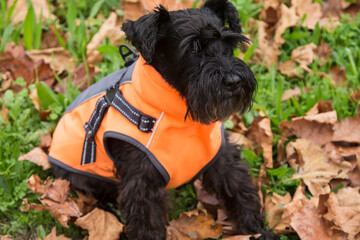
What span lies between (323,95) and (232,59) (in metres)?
1.78

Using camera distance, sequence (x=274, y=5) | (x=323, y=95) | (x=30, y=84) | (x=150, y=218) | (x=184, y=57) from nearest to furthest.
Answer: (x=184, y=57)
(x=150, y=218)
(x=323, y=95)
(x=30, y=84)
(x=274, y=5)

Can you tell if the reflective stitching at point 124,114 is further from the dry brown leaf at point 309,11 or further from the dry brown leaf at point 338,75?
the dry brown leaf at point 309,11

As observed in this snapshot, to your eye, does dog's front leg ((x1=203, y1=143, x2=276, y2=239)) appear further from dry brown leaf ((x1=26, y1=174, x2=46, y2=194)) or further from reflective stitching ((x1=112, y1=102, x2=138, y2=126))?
dry brown leaf ((x1=26, y1=174, x2=46, y2=194))

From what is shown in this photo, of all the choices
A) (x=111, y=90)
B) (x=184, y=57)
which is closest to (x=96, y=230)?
(x=111, y=90)

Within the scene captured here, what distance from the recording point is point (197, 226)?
10.3 feet

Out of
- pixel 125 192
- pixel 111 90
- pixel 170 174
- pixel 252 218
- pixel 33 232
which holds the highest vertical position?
pixel 111 90

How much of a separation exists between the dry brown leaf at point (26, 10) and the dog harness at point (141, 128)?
2.22 m

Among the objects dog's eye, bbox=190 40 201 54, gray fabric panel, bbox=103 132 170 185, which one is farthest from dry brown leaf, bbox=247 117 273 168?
dog's eye, bbox=190 40 201 54

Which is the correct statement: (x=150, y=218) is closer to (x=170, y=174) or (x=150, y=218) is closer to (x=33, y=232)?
(x=170, y=174)

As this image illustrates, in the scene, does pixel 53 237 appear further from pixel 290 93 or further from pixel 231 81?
pixel 290 93

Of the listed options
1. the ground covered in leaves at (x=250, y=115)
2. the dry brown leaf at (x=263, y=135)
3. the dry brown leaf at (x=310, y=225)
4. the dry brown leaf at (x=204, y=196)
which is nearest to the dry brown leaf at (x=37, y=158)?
the ground covered in leaves at (x=250, y=115)

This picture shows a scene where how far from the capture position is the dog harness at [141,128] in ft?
8.29

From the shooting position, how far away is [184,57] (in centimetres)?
237

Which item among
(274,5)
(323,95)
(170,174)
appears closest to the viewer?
(170,174)
